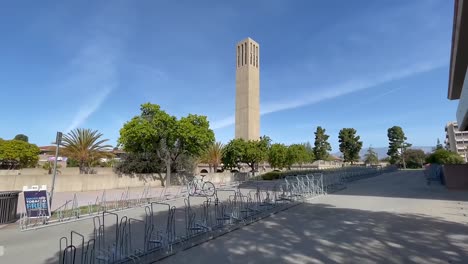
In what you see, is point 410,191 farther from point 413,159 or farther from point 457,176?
point 413,159

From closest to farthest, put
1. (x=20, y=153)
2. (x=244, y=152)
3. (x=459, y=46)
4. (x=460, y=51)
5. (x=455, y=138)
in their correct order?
(x=459, y=46) < (x=460, y=51) < (x=244, y=152) < (x=20, y=153) < (x=455, y=138)

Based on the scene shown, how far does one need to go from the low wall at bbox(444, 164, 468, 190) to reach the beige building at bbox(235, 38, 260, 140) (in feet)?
143

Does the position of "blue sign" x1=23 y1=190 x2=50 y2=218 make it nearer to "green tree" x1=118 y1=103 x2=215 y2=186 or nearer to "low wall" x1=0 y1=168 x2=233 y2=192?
"low wall" x1=0 y1=168 x2=233 y2=192

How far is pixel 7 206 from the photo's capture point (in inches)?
405

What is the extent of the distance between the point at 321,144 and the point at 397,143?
22113 millimetres

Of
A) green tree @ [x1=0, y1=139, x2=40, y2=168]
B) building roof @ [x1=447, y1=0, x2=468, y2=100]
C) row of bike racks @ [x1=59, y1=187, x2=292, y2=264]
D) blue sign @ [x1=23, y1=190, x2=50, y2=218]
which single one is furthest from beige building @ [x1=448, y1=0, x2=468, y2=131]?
green tree @ [x1=0, y1=139, x2=40, y2=168]

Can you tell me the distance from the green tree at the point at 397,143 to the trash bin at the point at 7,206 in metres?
86.2

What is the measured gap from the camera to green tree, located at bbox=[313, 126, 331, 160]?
249 feet

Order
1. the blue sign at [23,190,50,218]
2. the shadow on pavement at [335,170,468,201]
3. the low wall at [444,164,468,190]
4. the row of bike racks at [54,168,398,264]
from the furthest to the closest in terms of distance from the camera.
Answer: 1. the low wall at [444,164,468,190]
2. the shadow on pavement at [335,170,468,201]
3. the blue sign at [23,190,50,218]
4. the row of bike racks at [54,168,398,264]

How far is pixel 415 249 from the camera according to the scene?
6.11m

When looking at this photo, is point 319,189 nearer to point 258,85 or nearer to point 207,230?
point 207,230

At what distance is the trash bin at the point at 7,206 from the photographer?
33.1ft

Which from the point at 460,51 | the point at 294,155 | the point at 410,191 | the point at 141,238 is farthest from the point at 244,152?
the point at 141,238

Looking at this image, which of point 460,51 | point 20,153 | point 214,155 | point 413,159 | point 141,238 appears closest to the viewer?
point 141,238
